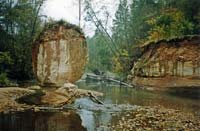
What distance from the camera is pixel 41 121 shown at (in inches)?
368

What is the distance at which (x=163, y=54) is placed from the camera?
2070 centimetres

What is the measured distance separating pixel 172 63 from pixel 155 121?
408 inches

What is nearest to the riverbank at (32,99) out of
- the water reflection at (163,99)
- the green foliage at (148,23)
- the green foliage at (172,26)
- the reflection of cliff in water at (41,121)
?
the reflection of cliff in water at (41,121)

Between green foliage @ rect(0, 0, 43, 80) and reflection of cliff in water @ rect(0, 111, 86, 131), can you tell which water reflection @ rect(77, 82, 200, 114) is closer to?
reflection of cliff in water @ rect(0, 111, 86, 131)

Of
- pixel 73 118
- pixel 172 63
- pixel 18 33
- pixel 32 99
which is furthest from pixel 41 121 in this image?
pixel 18 33

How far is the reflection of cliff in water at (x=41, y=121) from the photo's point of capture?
8.36 m

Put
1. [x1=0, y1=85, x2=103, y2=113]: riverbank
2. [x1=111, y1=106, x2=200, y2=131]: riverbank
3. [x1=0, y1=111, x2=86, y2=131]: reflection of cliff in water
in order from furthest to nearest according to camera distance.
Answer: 1. [x1=0, y1=85, x2=103, y2=113]: riverbank
2. [x1=111, y1=106, x2=200, y2=131]: riverbank
3. [x1=0, y1=111, x2=86, y2=131]: reflection of cliff in water

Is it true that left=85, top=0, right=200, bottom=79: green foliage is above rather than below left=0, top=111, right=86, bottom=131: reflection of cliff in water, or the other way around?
above

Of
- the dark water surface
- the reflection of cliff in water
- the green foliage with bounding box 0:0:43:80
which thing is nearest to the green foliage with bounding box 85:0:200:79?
the dark water surface

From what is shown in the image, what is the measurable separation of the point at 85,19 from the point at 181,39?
1666 centimetres

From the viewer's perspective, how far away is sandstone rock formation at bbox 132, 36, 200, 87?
18.0 meters

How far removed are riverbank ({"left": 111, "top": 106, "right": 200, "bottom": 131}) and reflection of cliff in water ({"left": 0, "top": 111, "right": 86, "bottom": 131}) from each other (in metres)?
1.24

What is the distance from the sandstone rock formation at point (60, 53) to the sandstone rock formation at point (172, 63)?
592 cm

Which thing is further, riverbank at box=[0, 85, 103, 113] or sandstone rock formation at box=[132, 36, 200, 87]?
sandstone rock formation at box=[132, 36, 200, 87]
